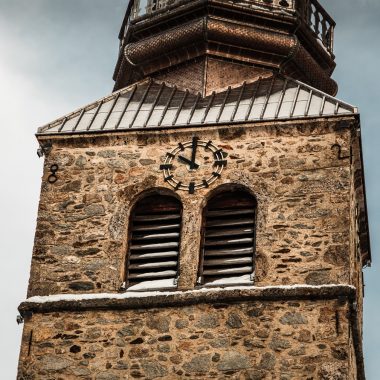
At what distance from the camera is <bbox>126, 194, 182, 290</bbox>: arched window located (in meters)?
24.0

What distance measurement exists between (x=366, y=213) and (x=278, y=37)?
2.94 metres

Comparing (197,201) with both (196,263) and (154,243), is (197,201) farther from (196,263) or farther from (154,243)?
(196,263)

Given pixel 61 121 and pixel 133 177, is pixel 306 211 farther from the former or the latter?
pixel 61 121

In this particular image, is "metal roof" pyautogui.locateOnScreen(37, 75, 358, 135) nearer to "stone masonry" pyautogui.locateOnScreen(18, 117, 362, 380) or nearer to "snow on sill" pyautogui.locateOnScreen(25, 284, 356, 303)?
"stone masonry" pyautogui.locateOnScreen(18, 117, 362, 380)

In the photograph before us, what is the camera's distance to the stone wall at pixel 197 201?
77.8ft

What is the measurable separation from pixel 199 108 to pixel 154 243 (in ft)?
8.04

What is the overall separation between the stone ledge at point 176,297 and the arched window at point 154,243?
1.24 ft

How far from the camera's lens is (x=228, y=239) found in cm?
2419

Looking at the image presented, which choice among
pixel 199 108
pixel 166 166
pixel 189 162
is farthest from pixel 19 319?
pixel 199 108

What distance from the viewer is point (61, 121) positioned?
2592 cm

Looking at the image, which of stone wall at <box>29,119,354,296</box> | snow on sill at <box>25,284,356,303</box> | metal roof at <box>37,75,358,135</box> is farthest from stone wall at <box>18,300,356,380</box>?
metal roof at <box>37,75,358,135</box>

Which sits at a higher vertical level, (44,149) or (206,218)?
(44,149)

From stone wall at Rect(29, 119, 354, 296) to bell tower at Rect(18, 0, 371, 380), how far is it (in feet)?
0.07

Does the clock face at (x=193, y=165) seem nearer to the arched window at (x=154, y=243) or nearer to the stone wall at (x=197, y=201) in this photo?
the stone wall at (x=197, y=201)
